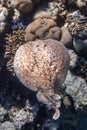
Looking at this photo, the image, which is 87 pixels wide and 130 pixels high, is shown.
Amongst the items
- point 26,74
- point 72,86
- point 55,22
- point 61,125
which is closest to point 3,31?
point 55,22

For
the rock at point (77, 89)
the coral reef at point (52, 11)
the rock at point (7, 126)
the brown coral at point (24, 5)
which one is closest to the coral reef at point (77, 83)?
the rock at point (77, 89)

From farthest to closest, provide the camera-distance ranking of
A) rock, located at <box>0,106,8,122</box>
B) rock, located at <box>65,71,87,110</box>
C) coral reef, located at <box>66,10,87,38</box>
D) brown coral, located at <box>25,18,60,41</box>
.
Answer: rock, located at <box>0,106,8,122</box>
brown coral, located at <box>25,18,60,41</box>
rock, located at <box>65,71,87,110</box>
coral reef, located at <box>66,10,87,38</box>

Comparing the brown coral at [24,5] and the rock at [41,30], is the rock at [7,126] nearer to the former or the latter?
the rock at [41,30]

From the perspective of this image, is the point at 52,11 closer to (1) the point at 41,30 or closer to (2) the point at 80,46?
(1) the point at 41,30

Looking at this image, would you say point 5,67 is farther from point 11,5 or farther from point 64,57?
point 64,57

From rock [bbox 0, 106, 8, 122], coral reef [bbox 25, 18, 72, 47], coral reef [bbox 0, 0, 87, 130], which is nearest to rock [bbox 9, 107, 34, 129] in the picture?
coral reef [bbox 0, 0, 87, 130]

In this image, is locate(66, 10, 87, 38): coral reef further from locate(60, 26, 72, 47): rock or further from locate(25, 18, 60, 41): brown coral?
locate(25, 18, 60, 41): brown coral
